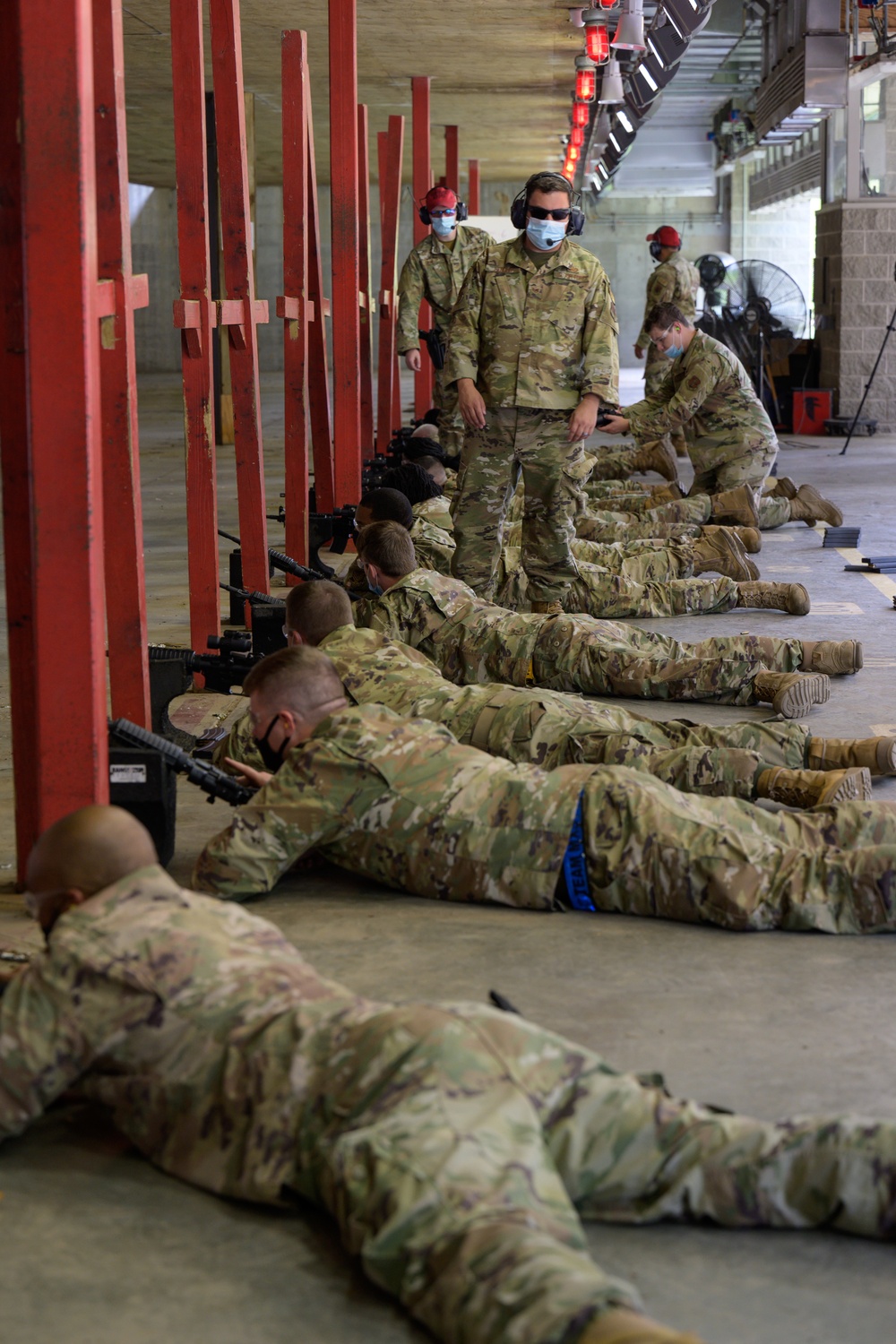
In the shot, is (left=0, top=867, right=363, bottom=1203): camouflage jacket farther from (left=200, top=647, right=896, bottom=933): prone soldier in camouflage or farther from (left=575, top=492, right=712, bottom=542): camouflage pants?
(left=575, top=492, right=712, bottom=542): camouflage pants

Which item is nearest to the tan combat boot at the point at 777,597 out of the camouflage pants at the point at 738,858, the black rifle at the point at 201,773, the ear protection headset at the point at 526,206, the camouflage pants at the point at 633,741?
the ear protection headset at the point at 526,206

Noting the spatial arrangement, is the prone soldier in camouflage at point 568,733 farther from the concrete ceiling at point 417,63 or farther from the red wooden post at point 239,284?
the concrete ceiling at point 417,63

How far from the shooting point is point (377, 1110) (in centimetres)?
212

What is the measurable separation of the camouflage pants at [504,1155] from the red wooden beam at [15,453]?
156 cm

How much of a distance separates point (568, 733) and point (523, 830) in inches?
33.7

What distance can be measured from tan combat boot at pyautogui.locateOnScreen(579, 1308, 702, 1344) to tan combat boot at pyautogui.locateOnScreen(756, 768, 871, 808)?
7.62 ft

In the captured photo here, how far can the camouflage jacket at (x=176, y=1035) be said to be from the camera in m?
2.29

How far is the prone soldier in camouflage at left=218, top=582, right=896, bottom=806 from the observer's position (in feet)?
13.2

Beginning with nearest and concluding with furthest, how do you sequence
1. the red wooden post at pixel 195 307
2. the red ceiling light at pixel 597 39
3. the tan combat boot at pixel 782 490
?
1. the red wooden post at pixel 195 307
2. the tan combat boot at pixel 782 490
3. the red ceiling light at pixel 597 39

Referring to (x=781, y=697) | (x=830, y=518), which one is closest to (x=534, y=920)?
(x=781, y=697)

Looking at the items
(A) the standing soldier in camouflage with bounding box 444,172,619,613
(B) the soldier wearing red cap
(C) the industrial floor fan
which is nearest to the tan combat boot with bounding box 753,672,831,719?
(A) the standing soldier in camouflage with bounding box 444,172,619,613

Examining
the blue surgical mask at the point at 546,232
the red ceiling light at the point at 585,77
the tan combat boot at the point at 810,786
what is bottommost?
the tan combat boot at the point at 810,786

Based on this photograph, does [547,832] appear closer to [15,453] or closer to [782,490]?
[15,453]

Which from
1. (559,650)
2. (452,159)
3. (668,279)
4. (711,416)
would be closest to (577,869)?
(559,650)
